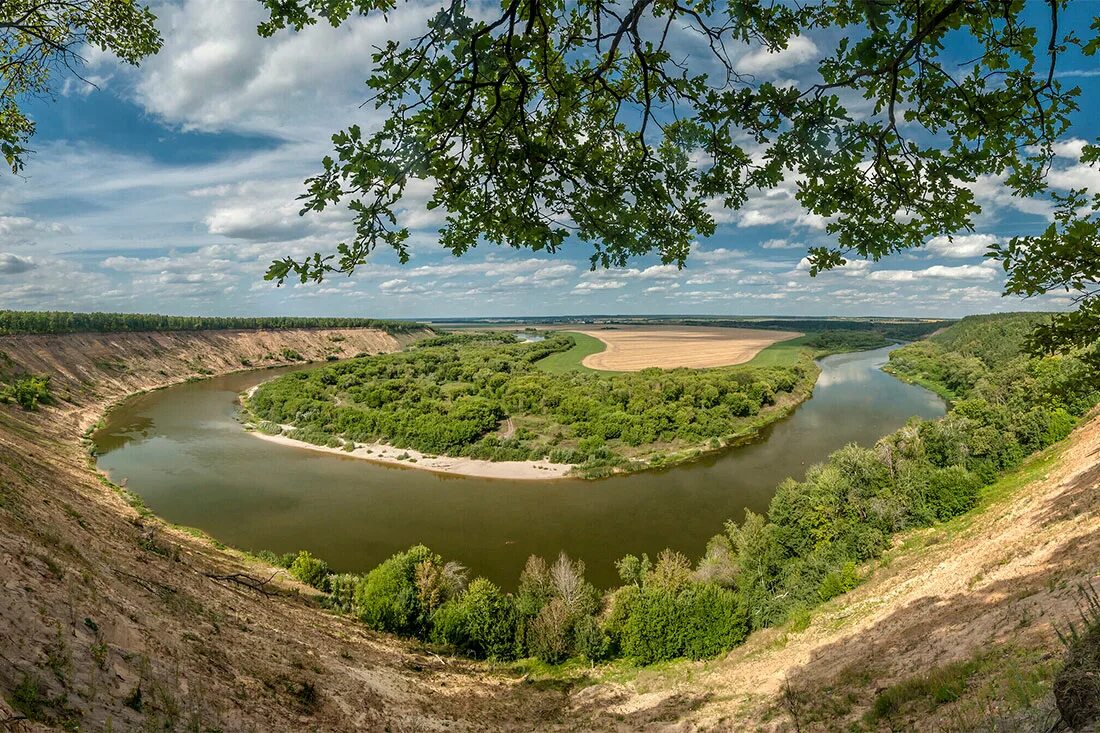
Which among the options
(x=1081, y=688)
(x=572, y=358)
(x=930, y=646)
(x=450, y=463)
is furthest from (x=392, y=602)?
(x=572, y=358)

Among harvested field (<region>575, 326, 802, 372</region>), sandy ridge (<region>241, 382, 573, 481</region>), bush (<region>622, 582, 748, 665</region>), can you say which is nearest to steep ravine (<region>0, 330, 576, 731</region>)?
bush (<region>622, 582, 748, 665</region>)

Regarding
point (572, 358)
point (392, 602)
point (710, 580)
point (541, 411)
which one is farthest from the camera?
point (572, 358)

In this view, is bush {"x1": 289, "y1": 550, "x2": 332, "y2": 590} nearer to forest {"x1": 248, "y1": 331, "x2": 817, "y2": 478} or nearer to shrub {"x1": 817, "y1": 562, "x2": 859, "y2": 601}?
shrub {"x1": 817, "y1": 562, "x2": 859, "y2": 601}

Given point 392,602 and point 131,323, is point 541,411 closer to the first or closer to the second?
point 392,602

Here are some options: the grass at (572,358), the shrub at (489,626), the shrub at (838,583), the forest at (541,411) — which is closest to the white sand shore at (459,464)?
the forest at (541,411)

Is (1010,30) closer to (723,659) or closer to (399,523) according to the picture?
(723,659)
